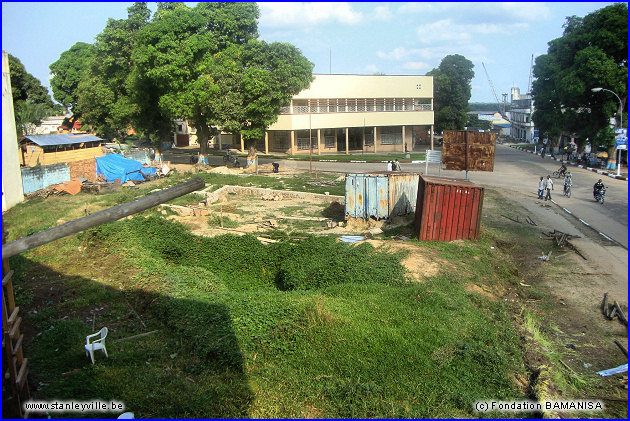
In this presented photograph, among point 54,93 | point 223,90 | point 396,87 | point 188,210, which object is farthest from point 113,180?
point 54,93

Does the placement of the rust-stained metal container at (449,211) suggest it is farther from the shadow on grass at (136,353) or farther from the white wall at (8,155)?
the white wall at (8,155)

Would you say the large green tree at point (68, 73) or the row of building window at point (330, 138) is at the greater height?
the large green tree at point (68, 73)

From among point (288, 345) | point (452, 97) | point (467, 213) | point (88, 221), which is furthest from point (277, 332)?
point (452, 97)

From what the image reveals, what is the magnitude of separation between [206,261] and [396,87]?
37622 mm

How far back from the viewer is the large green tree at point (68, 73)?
56.0m

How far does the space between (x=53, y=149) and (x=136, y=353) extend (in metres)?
22.5

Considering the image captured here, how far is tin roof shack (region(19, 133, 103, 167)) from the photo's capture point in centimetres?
2619

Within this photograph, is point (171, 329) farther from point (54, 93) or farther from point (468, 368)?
point (54, 93)

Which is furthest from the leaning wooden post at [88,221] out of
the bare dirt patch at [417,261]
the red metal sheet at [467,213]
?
the red metal sheet at [467,213]

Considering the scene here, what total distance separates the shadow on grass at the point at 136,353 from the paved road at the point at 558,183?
49.6 ft

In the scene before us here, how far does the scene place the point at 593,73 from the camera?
35.9 meters

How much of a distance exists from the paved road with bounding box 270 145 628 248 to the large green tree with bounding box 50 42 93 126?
29.2 m

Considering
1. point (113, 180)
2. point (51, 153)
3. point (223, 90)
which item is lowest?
point (113, 180)

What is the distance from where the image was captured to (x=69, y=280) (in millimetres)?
11938
